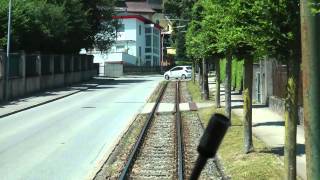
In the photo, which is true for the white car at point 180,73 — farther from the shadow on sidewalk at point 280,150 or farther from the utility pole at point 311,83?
the utility pole at point 311,83

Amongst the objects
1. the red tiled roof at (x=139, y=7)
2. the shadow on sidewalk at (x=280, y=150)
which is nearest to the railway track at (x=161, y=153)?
the shadow on sidewalk at (x=280, y=150)

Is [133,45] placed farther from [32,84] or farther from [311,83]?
[311,83]

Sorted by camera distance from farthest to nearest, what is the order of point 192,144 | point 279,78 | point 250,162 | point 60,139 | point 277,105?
point 279,78, point 277,105, point 60,139, point 192,144, point 250,162

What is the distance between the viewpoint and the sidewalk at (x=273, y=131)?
1311cm

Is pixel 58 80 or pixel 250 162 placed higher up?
pixel 58 80

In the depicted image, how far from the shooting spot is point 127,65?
3679 inches

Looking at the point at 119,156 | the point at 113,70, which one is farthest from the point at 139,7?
the point at 119,156

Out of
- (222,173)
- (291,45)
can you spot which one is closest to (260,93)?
(222,173)

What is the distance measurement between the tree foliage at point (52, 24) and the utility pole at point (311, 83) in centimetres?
3377

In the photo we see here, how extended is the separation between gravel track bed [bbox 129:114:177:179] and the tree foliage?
21.0m

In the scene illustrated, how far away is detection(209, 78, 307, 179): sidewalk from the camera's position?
1311cm

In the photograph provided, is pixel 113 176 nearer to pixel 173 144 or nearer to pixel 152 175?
pixel 152 175

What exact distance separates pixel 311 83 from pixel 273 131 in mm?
11880

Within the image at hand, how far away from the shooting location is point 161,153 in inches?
610
